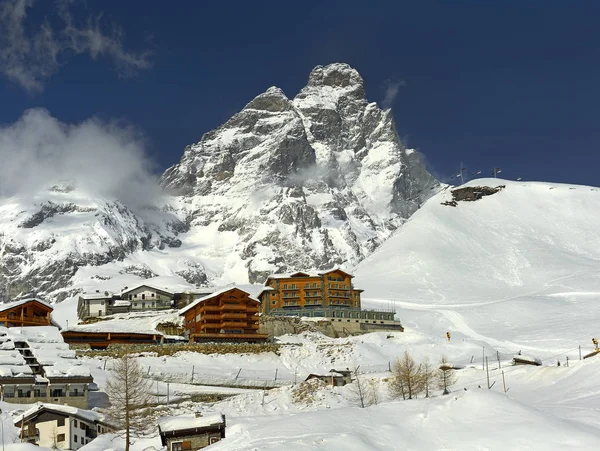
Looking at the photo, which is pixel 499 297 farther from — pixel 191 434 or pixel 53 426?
pixel 191 434

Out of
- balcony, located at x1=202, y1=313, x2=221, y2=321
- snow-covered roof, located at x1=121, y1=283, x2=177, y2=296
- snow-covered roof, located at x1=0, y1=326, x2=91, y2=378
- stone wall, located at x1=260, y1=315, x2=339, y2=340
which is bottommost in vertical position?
snow-covered roof, located at x1=0, y1=326, x2=91, y2=378

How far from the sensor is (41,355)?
259 ft

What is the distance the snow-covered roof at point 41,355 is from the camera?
74.2 m

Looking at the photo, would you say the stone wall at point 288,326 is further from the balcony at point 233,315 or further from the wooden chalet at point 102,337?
the wooden chalet at point 102,337

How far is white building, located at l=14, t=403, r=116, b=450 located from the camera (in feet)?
199

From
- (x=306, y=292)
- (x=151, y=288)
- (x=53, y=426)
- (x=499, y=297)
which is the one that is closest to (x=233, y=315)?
(x=306, y=292)

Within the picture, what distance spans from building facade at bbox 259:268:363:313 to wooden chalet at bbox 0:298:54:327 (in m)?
50.9

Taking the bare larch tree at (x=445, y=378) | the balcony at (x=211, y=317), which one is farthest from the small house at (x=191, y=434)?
the balcony at (x=211, y=317)

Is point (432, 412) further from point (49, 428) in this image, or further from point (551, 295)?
point (551, 295)

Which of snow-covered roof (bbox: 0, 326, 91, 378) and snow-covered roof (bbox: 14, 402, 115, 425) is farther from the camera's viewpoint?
snow-covered roof (bbox: 0, 326, 91, 378)

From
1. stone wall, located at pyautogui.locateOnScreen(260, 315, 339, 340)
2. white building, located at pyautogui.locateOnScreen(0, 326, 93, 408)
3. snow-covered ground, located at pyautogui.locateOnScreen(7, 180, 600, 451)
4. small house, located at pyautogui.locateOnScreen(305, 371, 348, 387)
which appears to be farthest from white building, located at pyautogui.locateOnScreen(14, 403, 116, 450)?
stone wall, located at pyautogui.locateOnScreen(260, 315, 339, 340)

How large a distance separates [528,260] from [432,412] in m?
155

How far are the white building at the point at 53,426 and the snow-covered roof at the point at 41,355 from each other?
37.2 ft

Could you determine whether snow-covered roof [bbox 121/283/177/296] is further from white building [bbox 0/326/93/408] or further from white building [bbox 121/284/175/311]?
white building [bbox 0/326/93/408]
